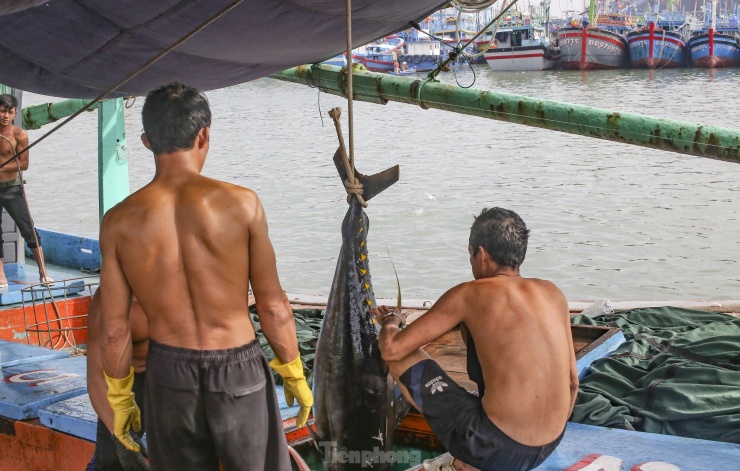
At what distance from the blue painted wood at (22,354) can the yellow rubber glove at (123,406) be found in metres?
2.55

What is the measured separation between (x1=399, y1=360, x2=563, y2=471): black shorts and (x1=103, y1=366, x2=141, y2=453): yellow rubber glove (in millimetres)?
1084

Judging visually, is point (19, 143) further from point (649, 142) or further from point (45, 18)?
point (649, 142)

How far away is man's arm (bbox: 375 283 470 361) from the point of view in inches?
133

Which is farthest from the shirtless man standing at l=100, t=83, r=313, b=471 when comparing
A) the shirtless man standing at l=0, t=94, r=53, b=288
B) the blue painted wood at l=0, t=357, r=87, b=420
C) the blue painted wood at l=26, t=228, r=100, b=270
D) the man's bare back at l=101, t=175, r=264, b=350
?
the blue painted wood at l=26, t=228, r=100, b=270

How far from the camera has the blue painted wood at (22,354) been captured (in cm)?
545

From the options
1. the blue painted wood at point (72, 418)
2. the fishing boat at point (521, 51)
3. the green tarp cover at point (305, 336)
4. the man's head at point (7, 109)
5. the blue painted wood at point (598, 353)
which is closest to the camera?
the blue painted wood at point (72, 418)

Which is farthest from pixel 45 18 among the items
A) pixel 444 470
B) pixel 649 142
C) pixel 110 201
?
pixel 110 201

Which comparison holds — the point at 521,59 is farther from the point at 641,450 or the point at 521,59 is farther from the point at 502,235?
the point at 502,235

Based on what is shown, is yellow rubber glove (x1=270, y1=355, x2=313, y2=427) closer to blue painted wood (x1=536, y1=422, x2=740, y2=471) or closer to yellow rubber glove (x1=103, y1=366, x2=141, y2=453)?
yellow rubber glove (x1=103, y1=366, x2=141, y2=453)

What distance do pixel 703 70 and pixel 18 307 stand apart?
43.3m

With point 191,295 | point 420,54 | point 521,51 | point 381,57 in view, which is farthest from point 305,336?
point 420,54

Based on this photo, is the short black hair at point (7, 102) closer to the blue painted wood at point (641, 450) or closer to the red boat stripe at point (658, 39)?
the blue painted wood at point (641, 450)

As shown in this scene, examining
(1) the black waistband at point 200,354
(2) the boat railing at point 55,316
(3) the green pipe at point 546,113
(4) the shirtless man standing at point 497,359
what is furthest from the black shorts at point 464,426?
(2) the boat railing at point 55,316

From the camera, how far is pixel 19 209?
7.96m
